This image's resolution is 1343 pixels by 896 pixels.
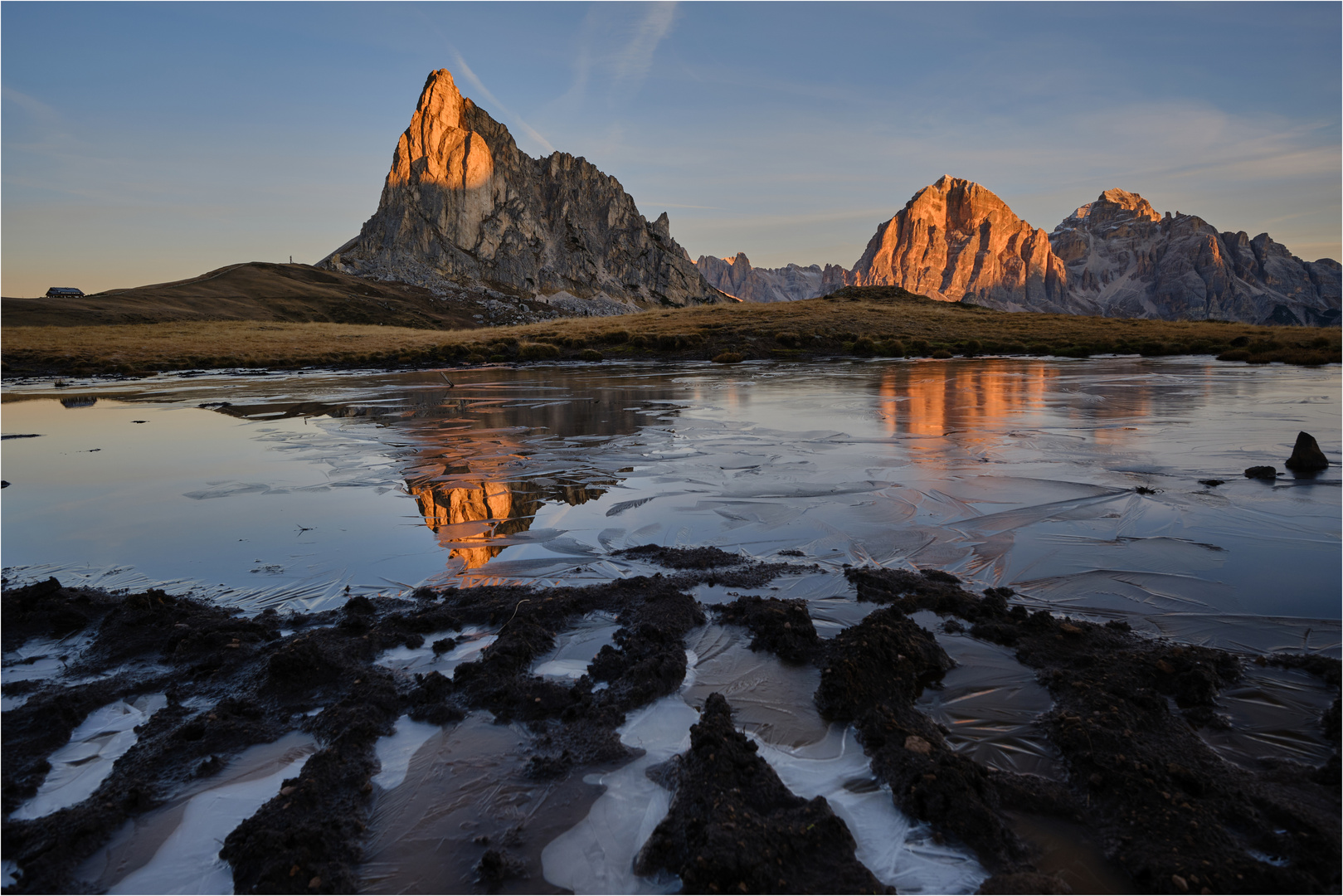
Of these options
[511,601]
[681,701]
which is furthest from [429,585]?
[681,701]

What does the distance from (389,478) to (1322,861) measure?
9325mm

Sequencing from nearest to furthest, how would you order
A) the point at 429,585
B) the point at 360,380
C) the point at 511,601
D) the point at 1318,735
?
the point at 1318,735 < the point at 511,601 < the point at 429,585 < the point at 360,380

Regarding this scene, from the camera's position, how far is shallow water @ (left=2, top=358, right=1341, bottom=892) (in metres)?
2.98

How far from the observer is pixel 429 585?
5410 mm

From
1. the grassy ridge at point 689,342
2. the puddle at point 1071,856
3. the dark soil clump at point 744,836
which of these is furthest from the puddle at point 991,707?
the grassy ridge at point 689,342

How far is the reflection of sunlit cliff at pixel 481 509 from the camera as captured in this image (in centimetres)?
636

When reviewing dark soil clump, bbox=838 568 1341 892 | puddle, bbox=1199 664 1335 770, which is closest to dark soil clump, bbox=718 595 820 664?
dark soil clump, bbox=838 568 1341 892

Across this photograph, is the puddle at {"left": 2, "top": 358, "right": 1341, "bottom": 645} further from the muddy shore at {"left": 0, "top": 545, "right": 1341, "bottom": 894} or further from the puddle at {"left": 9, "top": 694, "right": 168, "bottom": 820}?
the puddle at {"left": 9, "top": 694, "right": 168, "bottom": 820}

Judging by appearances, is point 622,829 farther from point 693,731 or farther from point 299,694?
point 299,694

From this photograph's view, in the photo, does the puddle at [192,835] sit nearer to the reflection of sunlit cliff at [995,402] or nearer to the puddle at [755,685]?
the puddle at [755,685]

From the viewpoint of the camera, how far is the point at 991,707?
11.6 feet

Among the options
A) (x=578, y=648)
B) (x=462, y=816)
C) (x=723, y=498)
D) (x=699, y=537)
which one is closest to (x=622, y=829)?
(x=462, y=816)

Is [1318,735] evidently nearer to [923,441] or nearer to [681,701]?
[681,701]

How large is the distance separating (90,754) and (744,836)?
335cm
